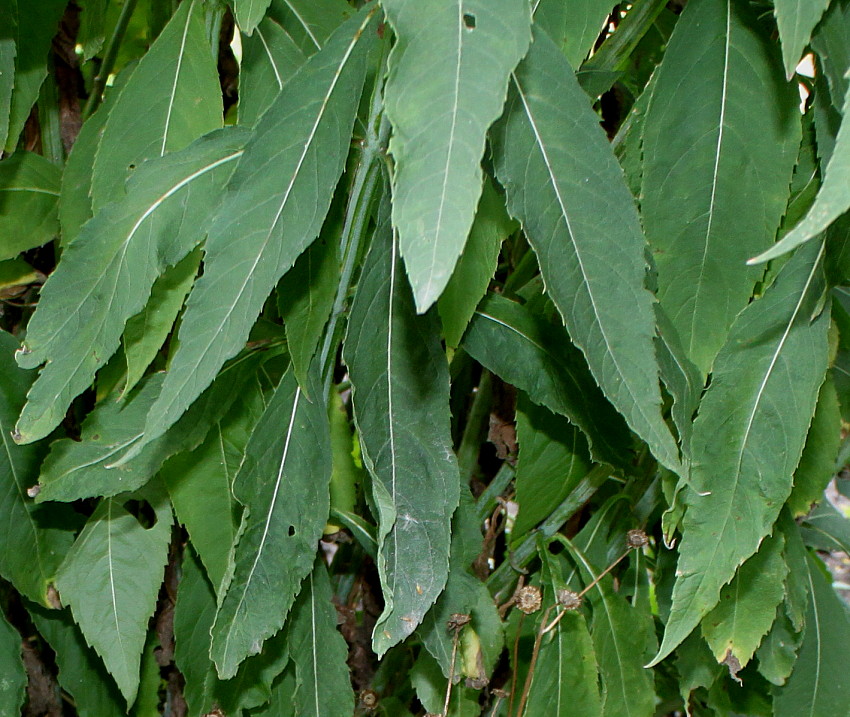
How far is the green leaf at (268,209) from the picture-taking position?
41cm

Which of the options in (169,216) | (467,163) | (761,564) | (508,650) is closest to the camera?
(467,163)

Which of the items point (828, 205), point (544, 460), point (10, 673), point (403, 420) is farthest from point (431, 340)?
point (10, 673)

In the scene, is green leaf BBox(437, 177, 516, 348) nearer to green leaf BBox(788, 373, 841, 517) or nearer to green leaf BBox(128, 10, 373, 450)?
green leaf BBox(128, 10, 373, 450)

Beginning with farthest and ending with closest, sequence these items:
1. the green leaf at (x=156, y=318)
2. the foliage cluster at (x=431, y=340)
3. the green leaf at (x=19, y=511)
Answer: the green leaf at (x=19, y=511)
the green leaf at (x=156, y=318)
the foliage cluster at (x=431, y=340)

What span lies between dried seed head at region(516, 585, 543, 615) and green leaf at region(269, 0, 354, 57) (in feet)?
1.28

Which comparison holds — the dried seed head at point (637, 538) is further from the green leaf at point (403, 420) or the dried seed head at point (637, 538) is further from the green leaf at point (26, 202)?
the green leaf at point (26, 202)

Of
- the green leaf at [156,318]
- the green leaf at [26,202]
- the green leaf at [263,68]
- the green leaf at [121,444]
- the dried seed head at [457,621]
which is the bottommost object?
the dried seed head at [457,621]

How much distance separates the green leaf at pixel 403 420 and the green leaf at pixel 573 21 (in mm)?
125

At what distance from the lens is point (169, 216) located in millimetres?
469

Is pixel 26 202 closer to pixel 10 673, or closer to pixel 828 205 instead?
pixel 10 673

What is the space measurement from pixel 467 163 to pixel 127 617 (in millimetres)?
451

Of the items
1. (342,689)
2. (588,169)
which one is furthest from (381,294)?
(342,689)

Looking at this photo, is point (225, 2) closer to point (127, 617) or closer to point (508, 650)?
point (127, 617)

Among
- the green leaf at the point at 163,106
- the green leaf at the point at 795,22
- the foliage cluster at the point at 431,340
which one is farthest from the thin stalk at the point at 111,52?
the green leaf at the point at 795,22
